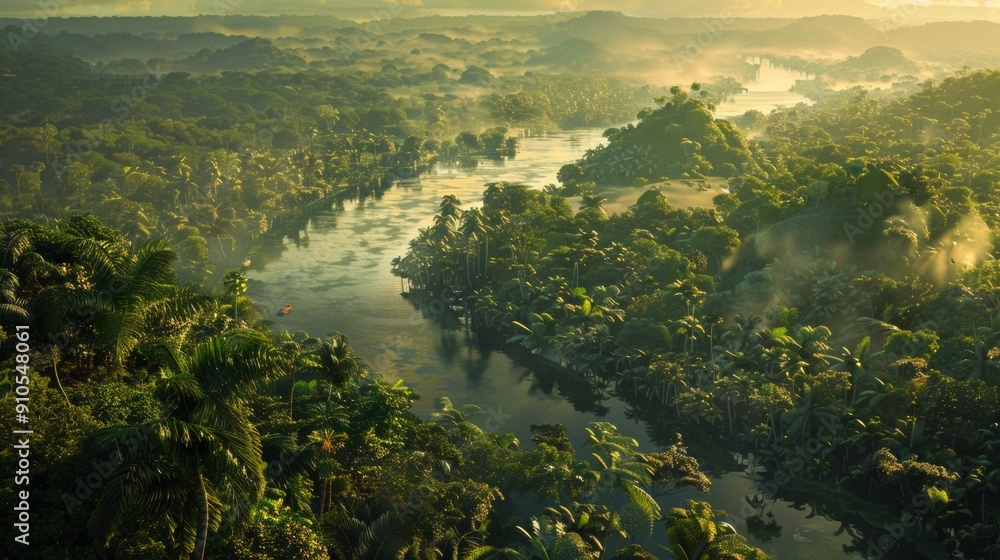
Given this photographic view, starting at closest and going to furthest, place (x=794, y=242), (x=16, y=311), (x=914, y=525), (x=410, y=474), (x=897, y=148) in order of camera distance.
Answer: (x=16, y=311) < (x=410, y=474) < (x=914, y=525) < (x=794, y=242) < (x=897, y=148)

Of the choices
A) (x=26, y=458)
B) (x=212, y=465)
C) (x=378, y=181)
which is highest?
(x=212, y=465)

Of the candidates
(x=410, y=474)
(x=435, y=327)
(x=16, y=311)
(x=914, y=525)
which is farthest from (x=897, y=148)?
(x=16, y=311)

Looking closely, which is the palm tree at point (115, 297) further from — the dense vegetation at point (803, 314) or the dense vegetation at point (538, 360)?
the dense vegetation at point (803, 314)

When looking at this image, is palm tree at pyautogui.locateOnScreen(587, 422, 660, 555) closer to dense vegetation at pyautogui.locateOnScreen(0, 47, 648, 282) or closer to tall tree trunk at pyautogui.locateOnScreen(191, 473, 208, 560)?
tall tree trunk at pyautogui.locateOnScreen(191, 473, 208, 560)

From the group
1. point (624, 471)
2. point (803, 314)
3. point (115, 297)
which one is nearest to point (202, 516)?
point (115, 297)

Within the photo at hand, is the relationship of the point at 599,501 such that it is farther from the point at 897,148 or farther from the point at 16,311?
the point at 897,148

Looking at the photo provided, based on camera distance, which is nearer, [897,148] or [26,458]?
[26,458]

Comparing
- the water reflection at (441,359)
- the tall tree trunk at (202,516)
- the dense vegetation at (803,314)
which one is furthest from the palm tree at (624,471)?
the tall tree trunk at (202,516)
